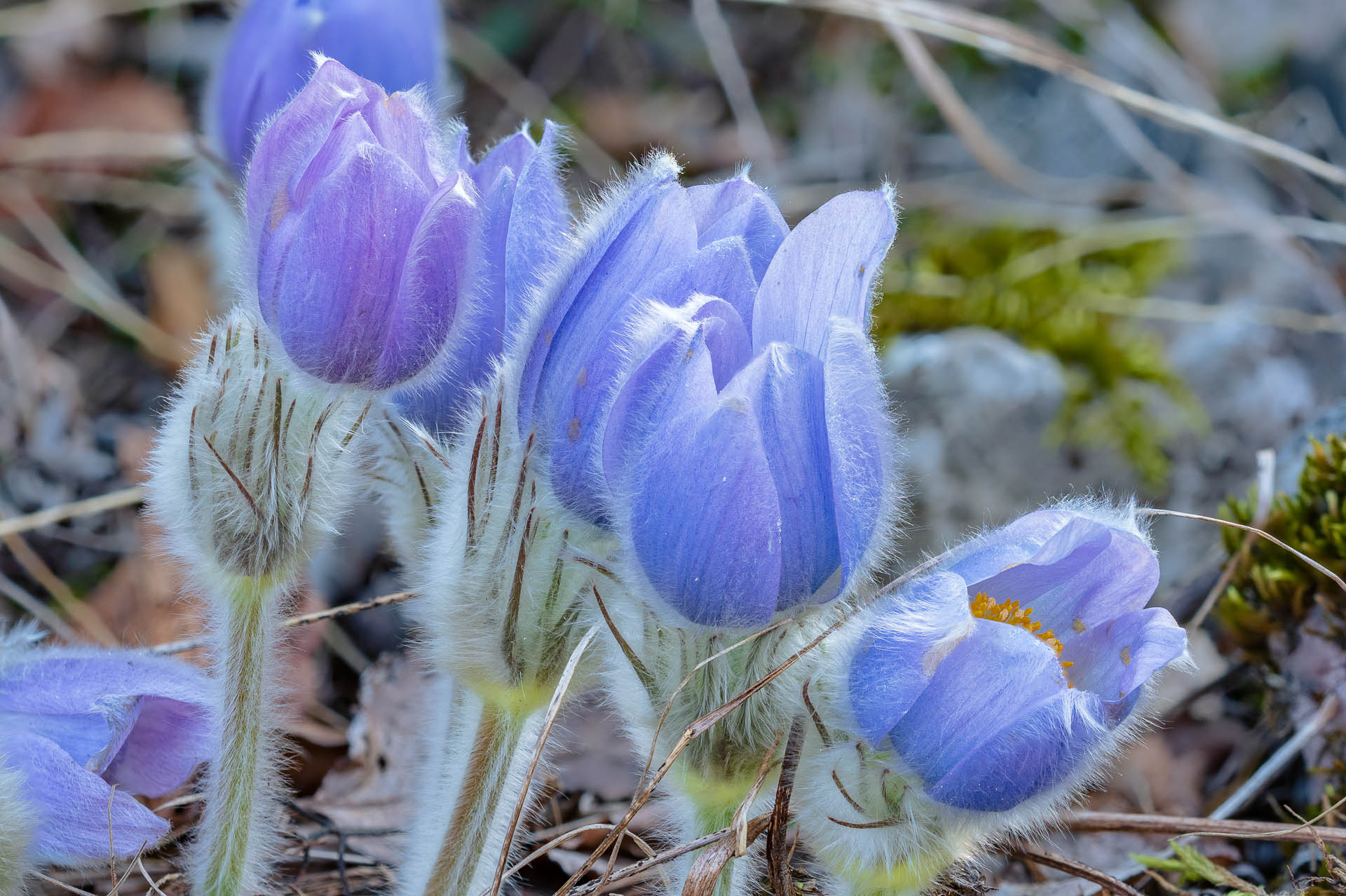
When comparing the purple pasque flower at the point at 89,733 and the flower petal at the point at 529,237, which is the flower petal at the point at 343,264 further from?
the purple pasque flower at the point at 89,733

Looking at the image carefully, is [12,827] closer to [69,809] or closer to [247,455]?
[69,809]

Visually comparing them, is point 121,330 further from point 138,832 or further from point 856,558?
point 856,558

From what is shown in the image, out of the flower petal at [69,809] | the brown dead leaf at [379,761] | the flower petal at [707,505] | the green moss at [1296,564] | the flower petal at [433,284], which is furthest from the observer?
the brown dead leaf at [379,761]

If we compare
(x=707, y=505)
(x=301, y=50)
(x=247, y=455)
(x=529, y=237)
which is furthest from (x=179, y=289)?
(x=707, y=505)

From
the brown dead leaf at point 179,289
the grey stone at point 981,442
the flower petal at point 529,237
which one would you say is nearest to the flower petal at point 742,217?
the flower petal at point 529,237

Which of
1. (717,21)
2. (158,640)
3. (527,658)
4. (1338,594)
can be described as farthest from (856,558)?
(717,21)

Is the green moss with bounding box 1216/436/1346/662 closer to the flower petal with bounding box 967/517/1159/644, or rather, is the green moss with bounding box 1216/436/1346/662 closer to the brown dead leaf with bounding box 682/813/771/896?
the flower petal with bounding box 967/517/1159/644

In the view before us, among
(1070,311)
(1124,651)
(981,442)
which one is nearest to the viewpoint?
(1124,651)
